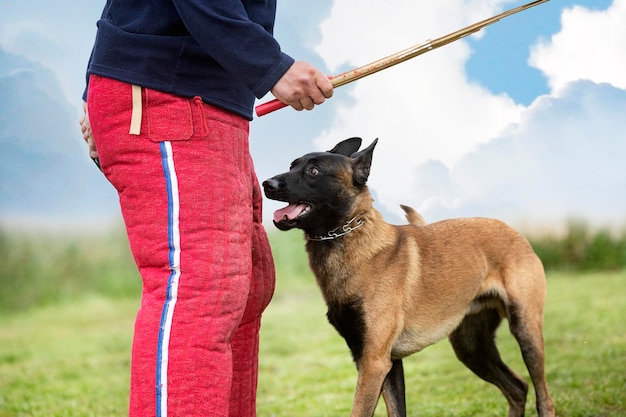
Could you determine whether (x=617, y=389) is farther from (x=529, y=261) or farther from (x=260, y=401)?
(x=260, y=401)

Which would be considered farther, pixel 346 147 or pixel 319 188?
pixel 346 147

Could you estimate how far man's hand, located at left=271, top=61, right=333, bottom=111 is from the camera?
2146 mm

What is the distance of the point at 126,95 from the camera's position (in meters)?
2.20

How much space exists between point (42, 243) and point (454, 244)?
20.3 ft

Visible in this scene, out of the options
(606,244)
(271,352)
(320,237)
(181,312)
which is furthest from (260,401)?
(606,244)

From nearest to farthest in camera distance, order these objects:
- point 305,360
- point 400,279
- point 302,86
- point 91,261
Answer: point 302,86 < point 400,279 < point 305,360 < point 91,261

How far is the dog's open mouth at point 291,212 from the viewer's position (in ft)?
10.6

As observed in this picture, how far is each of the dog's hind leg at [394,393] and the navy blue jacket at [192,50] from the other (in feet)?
6.02

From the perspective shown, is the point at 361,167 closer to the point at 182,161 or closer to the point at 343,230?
the point at 343,230

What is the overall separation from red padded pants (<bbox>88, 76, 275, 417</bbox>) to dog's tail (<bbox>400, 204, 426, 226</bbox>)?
6.79 feet

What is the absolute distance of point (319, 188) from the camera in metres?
3.34

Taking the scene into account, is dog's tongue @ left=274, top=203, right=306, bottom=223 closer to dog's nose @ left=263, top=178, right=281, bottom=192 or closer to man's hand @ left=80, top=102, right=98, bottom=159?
dog's nose @ left=263, top=178, right=281, bottom=192

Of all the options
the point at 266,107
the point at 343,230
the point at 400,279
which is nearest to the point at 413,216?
the point at 400,279

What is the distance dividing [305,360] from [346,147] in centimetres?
417
